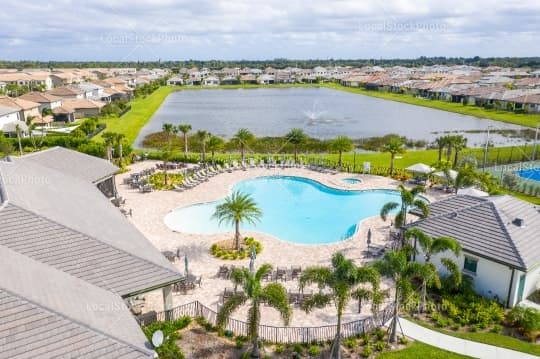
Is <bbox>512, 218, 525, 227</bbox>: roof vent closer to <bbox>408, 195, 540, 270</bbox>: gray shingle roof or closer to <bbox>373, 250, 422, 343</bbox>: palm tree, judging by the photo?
<bbox>408, 195, 540, 270</bbox>: gray shingle roof

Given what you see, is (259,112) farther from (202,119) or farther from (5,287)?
(5,287)

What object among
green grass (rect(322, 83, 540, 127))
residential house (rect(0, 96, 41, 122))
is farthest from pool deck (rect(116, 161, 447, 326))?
green grass (rect(322, 83, 540, 127))

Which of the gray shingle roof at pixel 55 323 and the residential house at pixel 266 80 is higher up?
the residential house at pixel 266 80

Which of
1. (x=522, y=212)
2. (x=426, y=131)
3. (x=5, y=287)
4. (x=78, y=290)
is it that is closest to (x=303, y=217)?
(x=522, y=212)

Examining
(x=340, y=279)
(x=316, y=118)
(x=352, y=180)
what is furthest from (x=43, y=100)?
(x=340, y=279)

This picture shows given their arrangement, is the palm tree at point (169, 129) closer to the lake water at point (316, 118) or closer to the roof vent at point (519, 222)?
the lake water at point (316, 118)

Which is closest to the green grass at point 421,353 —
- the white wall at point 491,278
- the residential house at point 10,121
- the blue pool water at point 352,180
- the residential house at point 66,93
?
the white wall at point 491,278
